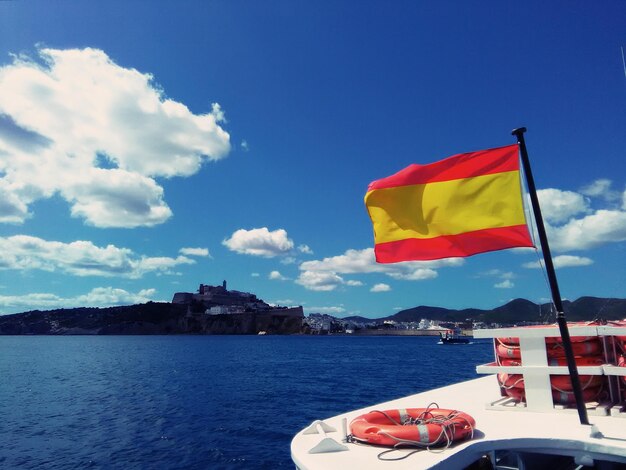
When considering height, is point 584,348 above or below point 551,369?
above

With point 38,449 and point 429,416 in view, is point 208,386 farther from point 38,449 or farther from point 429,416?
point 429,416

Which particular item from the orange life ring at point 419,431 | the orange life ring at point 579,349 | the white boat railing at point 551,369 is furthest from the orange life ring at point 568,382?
the orange life ring at point 419,431

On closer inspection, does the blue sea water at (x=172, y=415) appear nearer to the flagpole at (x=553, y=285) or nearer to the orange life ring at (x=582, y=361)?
the orange life ring at (x=582, y=361)

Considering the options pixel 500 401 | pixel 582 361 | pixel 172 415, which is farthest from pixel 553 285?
pixel 172 415

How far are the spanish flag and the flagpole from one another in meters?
0.16

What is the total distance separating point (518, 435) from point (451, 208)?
327cm

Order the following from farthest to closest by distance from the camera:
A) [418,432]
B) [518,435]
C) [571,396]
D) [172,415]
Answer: [172,415] → [571,396] → [518,435] → [418,432]

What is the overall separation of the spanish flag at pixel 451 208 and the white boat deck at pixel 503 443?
8.33 ft

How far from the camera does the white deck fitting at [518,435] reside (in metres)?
4.84

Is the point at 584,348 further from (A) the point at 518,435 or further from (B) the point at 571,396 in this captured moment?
(A) the point at 518,435

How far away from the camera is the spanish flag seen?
6.09 m

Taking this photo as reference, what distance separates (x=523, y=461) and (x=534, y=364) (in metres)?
1.82

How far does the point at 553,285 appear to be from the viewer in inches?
232

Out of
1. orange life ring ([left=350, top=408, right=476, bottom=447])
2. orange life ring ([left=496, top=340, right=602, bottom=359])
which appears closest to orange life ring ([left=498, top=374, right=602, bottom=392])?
orange life ring ([left=496, top=340, right=602, bottom=359])
